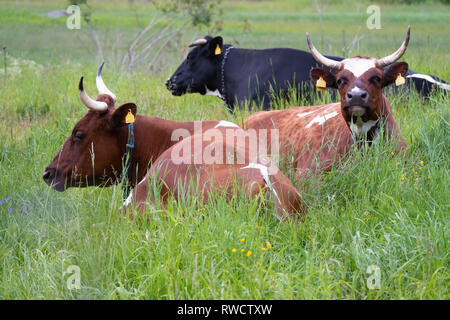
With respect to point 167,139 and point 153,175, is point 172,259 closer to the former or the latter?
point 153,175

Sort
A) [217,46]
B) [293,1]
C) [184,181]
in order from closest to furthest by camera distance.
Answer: [184,181] → [217,46] → [293,1]

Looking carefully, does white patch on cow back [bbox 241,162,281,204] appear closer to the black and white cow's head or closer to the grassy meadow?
the grassy meadow

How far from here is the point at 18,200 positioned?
15.7 ft

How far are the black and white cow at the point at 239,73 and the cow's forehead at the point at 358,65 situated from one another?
269 centimetres

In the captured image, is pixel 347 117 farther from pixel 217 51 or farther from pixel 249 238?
pixel 217 51

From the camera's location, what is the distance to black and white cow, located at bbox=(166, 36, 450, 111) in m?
8.37

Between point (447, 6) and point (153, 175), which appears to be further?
point (447, 6)

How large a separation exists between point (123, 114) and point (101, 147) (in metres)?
0.33

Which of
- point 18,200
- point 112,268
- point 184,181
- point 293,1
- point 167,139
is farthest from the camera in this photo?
point 293,1

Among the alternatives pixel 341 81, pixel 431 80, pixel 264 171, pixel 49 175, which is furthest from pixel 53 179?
pixel 431 80

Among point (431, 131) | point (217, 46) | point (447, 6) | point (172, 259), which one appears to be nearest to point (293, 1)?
point (447, 6)

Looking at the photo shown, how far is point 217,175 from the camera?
4.33 metres

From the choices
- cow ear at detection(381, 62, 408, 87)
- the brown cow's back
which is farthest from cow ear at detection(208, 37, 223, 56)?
cow ear at detection(381, 62, 408, 87)
